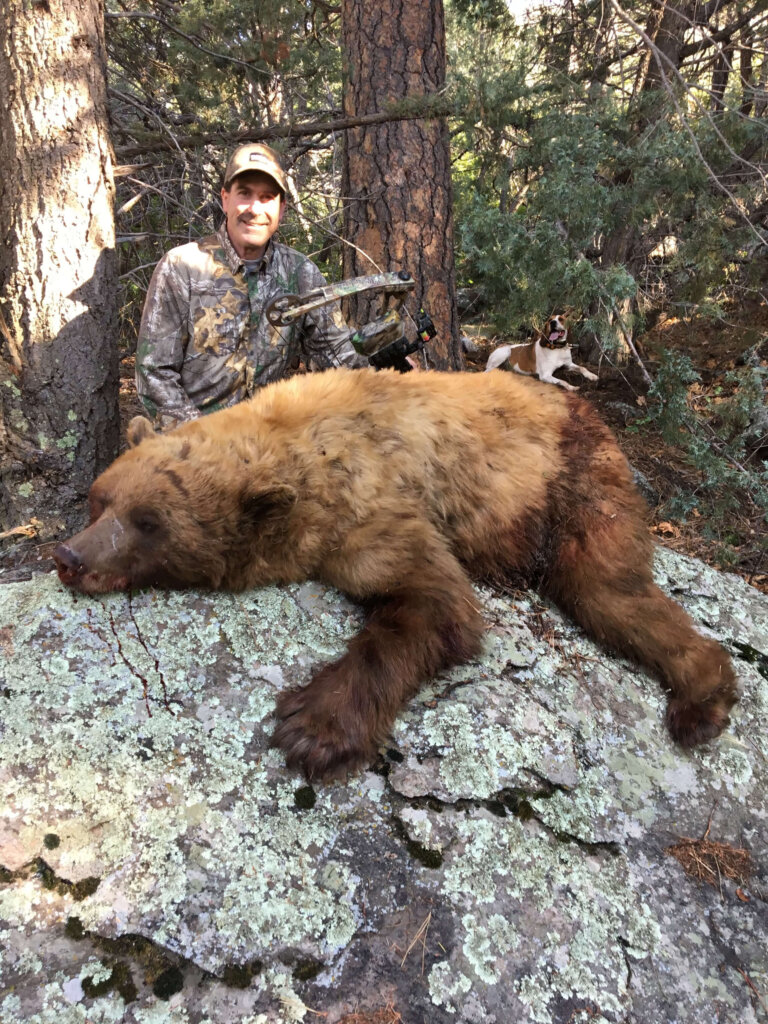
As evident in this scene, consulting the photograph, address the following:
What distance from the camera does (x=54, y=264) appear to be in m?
3.99

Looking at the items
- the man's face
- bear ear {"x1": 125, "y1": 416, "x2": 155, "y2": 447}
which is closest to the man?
the man's face

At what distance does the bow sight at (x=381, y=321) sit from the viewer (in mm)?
4066

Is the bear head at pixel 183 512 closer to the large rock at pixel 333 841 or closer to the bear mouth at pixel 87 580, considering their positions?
the bear mouth at pixel 87 580

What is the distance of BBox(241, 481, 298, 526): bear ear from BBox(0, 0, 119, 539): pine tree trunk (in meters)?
2.00

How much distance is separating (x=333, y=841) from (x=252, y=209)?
3.91 metres

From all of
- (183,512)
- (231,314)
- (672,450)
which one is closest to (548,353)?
(672,450)

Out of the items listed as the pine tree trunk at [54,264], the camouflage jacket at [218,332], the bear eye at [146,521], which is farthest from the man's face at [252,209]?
the bear eye at [146,521]

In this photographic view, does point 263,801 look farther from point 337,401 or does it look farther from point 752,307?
point 752,307

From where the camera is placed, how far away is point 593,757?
2506mm

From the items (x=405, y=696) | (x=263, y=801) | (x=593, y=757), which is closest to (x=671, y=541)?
(x=593, y=757)

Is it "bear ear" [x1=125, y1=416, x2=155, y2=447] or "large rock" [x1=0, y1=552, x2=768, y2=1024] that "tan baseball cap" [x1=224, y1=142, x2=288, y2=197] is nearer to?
"bear ear" [x1=125, y1=416, x2=155, y2=447]

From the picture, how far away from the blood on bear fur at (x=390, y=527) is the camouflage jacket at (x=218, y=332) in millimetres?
A: 1445

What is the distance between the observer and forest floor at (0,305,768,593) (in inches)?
187

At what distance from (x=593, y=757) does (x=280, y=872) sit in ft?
4.07
